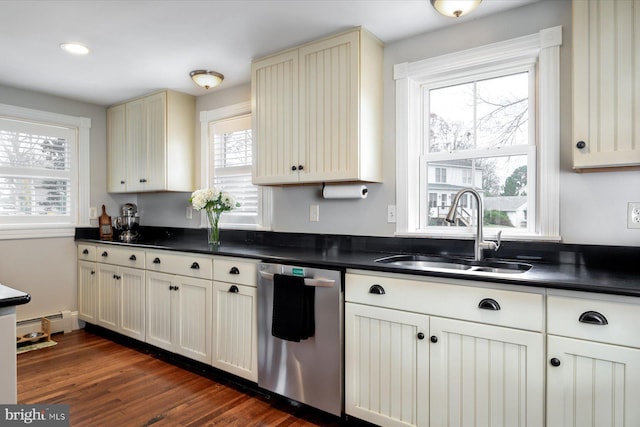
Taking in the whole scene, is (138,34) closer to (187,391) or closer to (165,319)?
(165,319)

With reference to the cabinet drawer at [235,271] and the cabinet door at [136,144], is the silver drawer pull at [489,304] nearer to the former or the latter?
the cabinet drawer at [235,271]

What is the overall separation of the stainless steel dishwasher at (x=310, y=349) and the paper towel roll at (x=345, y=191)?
652 millimetres

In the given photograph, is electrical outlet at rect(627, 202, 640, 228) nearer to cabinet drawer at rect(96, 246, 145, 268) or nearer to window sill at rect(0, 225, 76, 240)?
cabinet drawer at rect(96, 246, 145, 268)

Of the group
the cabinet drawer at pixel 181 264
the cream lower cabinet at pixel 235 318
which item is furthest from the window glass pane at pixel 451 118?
the cabinet drawer at pixel 181 264

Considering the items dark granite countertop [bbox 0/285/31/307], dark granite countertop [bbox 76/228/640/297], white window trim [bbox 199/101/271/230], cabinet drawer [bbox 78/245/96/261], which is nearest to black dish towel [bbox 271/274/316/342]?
dark granite countertop [bbox 76/228/640/297]

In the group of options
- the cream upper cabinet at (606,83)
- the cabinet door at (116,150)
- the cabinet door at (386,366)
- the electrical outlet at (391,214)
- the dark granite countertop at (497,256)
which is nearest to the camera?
the dark granite countertop at (497,256)

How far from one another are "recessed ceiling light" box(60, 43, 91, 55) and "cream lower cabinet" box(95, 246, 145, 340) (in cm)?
153

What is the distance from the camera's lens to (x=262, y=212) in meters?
3.27

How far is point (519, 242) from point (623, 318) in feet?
2.46

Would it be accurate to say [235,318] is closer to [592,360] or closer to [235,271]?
[235,271]

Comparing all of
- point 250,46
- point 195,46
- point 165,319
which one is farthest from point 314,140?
point 165,319

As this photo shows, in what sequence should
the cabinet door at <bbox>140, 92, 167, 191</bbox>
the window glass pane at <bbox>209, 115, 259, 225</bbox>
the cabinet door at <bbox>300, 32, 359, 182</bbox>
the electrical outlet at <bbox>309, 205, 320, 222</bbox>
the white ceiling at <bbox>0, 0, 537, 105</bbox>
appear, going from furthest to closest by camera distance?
the cabinet door at <bbox>140, 92, 167, 191</bbox> < the window glass pane at <bbox>209, 115, 259, 225</bbox> < the electrical outlet at <bbox>309, 205, 320, 222</bbox> < the cabinet door at <bbox>300, 32, 359, 182</bbox> < the white ceiling at <bbox>0, 0, 537, 105</bbox>

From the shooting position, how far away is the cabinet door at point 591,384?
1.42 m

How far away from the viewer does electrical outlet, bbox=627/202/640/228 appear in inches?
73.6
